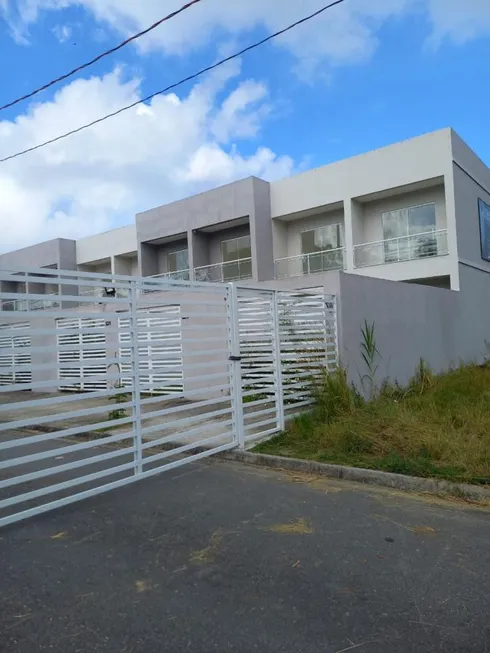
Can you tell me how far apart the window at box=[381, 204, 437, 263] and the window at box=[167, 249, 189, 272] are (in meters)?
9.28

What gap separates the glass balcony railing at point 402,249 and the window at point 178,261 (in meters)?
8.61

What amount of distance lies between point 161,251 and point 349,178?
33.6 feet

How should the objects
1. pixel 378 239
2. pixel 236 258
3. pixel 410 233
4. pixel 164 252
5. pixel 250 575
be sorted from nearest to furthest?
pixel 250 575 < pixel 410 233 < pixel 378 239 < pixel 236 258 < pixel 164 252

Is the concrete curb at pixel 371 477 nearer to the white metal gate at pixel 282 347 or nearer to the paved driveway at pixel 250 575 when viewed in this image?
the paved driveway at pixel 250 575

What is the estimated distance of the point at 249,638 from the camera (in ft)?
9.05

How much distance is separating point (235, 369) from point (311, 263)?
43.4 ft

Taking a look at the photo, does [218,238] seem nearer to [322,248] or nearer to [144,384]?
[322,248]

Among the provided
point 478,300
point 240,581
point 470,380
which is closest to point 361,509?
point 240,581

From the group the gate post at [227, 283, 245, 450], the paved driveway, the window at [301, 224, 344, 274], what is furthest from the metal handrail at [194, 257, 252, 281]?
the paved driveway

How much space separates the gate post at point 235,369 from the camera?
696cm

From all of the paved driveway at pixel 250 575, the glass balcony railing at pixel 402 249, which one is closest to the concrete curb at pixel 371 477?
the paved driveway at pixel 250 575

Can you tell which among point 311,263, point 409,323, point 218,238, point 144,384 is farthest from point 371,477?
point 218,238

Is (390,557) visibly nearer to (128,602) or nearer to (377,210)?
(128,602)

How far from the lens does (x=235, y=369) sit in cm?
696
